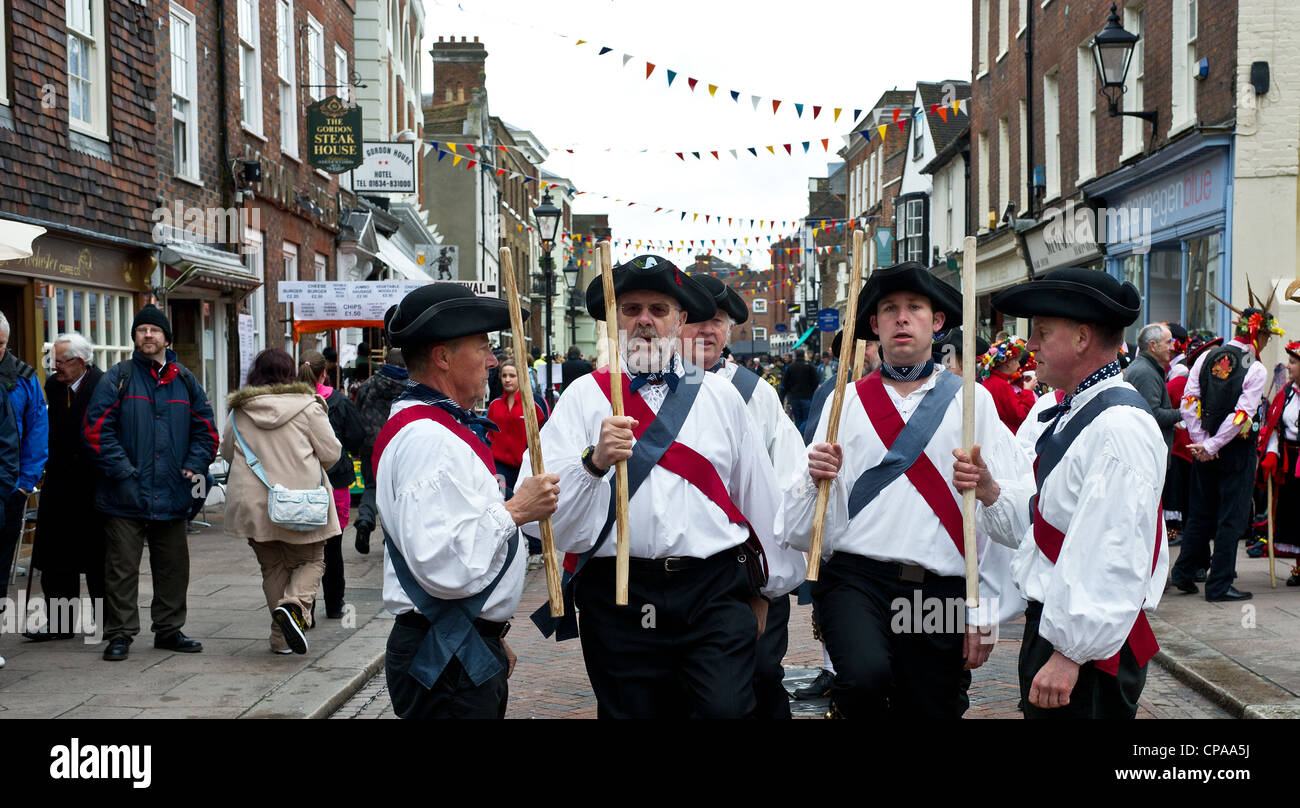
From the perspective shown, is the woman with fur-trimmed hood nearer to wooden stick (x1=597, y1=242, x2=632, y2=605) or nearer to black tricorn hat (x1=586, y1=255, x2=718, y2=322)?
black tricorn hat (x1=586, y1=255, x2=718, y2=322)

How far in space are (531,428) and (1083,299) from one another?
1.61 metres

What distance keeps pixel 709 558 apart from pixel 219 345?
1390 centimetres

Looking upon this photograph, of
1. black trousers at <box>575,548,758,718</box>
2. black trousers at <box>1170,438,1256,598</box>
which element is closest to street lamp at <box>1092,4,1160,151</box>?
black trousers at <box>1170,438,1256,598</box>

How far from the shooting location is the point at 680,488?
3912mm

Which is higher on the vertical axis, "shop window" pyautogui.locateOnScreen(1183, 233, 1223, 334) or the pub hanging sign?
the pub hanging sign

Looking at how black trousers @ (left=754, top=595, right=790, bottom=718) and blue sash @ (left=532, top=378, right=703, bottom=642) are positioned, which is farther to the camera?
black trousers @ (left=754, top=595, right=790, bottom=718)

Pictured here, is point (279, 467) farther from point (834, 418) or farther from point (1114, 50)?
point (1114, 50)

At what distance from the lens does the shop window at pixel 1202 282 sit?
49.6 feet

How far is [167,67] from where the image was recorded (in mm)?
14508

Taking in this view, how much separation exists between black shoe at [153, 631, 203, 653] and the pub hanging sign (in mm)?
12366

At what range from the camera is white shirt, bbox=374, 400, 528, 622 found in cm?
333

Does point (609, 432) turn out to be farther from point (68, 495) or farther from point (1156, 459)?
point (68, 495)

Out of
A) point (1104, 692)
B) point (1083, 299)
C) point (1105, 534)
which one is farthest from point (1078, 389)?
point (1104, 692)
